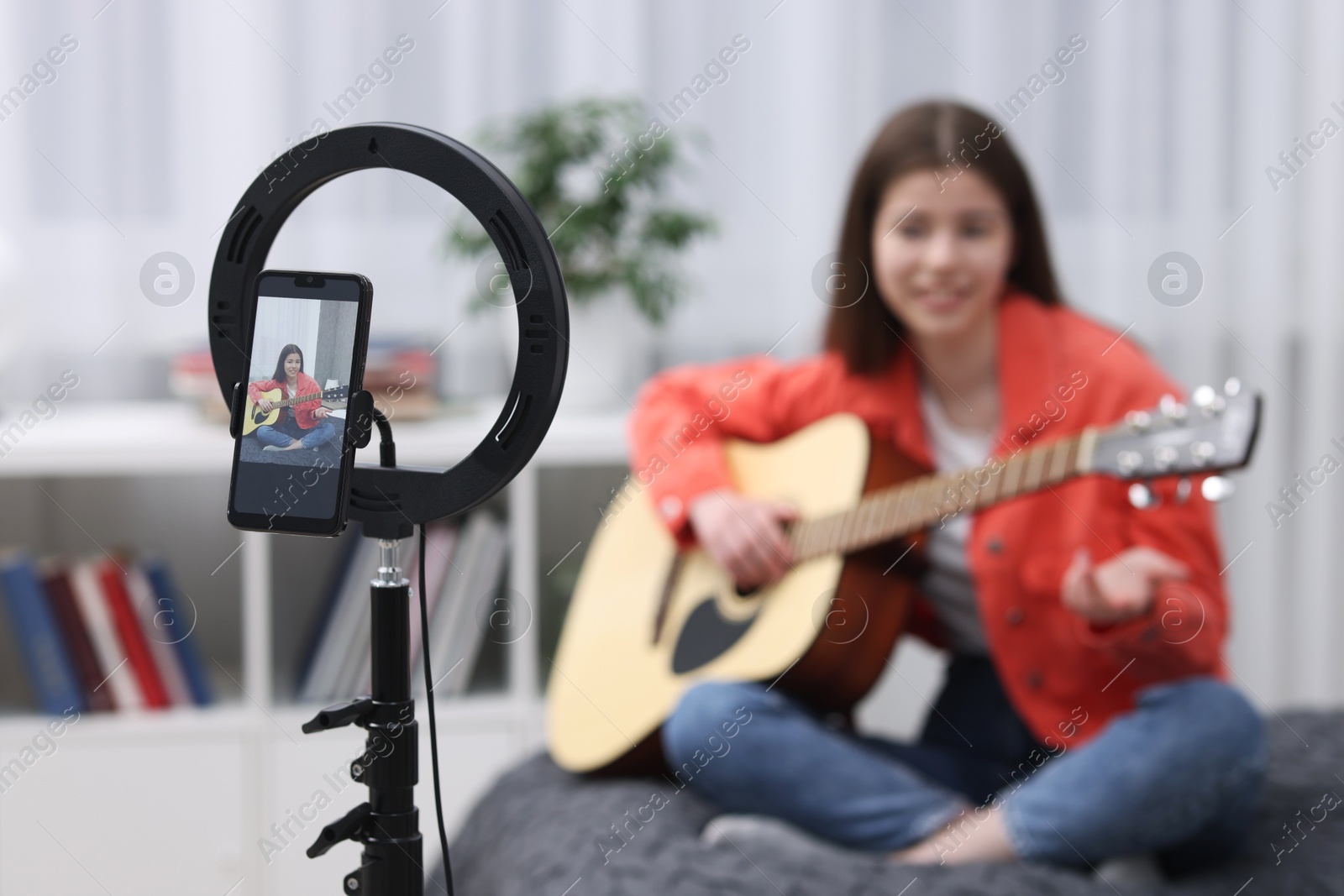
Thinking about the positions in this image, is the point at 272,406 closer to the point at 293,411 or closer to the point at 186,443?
the point at 293,411

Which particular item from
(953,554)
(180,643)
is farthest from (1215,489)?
(180,643)

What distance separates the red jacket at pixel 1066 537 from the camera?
1.16 metres

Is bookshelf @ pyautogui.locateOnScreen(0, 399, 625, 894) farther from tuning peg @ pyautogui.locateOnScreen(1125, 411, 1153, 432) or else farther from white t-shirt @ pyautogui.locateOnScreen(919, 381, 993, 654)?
tuning peg @ pyautogui.locateOnScreen(1125, 411, 1153, 432)

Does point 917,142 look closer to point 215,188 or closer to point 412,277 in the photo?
point 412,277

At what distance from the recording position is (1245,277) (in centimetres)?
192

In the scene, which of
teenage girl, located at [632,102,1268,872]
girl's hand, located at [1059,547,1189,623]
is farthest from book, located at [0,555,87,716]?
girl's hand, located at [1059,547,1189,623]

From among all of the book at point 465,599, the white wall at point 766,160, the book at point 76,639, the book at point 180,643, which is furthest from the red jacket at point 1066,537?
the book at point 76,639

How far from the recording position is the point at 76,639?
156 centimetres

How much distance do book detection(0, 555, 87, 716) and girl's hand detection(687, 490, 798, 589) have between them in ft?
3.01

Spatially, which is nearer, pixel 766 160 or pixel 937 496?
pixel 937 496

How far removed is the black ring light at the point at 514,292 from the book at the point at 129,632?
4.33ft

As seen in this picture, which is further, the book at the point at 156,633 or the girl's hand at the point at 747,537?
the book at the point at 156,633

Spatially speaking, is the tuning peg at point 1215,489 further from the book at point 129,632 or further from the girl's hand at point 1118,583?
the book at point 129,632

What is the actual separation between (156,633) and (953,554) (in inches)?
43.2
